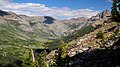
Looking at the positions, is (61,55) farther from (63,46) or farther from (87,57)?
(87,57)

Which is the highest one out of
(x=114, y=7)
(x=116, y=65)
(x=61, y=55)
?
(x=114, y=7)

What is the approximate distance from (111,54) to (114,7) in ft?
61.8

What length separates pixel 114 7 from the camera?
261ft

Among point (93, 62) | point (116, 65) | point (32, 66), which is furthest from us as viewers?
point (32, 66)

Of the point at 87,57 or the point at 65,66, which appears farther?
the point at 87,57

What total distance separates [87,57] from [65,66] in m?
9.42

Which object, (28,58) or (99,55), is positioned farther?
(28,58)

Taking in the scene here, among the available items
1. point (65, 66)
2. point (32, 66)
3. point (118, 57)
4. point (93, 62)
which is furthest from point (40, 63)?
point (118, 57)

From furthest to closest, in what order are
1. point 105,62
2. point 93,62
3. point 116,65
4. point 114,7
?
point 114,7
point 93,62
point 105,62
point 116,65

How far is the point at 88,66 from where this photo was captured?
75625mm

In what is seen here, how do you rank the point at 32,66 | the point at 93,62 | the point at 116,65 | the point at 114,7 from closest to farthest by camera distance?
1. the point at 116,65
2. the point at 93,62
3. the point at 114,7
4. the point at 32,66

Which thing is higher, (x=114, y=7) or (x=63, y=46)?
(x=114, y=7)

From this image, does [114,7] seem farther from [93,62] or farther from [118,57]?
[118,57]

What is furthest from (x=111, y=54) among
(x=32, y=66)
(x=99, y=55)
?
(x=32, y=66)
